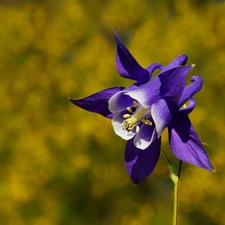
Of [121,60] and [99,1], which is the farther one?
[99,1]

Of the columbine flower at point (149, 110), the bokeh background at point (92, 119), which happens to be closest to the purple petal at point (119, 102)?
the columbine flower at point (149, 110)

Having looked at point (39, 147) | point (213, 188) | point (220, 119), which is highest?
point (39, 147)

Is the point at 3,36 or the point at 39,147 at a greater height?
the point at 3,36

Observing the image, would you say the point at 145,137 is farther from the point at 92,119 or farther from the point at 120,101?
the point at 92,119

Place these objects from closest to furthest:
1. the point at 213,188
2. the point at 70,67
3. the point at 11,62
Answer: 1. the point at 213,188
2. the point at 70,67
3. the point at 11,62

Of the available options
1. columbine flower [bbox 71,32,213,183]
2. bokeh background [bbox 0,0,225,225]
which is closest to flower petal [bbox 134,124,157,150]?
columbine flower [bbox 71,32,213,183]

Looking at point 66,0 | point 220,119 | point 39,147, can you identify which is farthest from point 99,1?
point 220,119

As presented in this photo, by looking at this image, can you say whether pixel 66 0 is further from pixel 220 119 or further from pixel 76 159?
pixel 220 119
